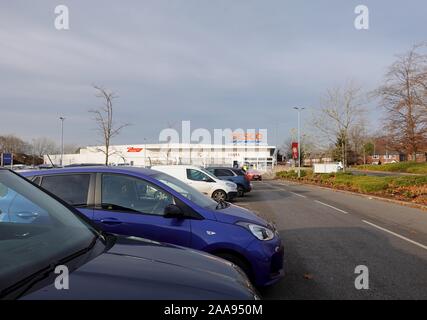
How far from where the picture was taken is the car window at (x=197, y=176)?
1791 centimetres

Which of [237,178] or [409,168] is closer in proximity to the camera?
[237,178]

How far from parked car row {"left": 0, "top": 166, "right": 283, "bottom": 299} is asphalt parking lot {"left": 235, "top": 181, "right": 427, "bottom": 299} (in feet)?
2.73

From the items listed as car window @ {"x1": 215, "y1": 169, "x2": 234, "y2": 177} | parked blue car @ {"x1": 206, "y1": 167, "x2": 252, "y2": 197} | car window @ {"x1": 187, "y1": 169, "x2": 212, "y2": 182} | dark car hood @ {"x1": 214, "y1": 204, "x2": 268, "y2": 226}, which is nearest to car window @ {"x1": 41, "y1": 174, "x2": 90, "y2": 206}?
dark car hood @ {"x1": 214, "y1": 204, "x2": 268, "y2": 226}

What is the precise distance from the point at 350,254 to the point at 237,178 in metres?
15.4

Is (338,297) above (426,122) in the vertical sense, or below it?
below

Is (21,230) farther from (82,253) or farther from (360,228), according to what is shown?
(360,228)

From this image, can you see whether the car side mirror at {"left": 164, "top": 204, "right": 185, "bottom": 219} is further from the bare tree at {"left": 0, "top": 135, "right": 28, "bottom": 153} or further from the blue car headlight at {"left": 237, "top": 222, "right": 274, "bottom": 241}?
the bare tree at {"left": 0, "top": 135, "right": 28, "bottom": 153}

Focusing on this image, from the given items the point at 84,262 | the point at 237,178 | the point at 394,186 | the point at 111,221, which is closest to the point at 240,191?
the point at 237,178

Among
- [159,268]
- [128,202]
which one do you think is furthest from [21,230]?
[128,202]

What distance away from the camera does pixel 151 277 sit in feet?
7.47

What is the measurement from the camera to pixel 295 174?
4578cm

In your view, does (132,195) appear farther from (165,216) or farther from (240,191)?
(240,191)

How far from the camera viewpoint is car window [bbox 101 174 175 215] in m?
5.14

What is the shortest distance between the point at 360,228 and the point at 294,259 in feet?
13.7
